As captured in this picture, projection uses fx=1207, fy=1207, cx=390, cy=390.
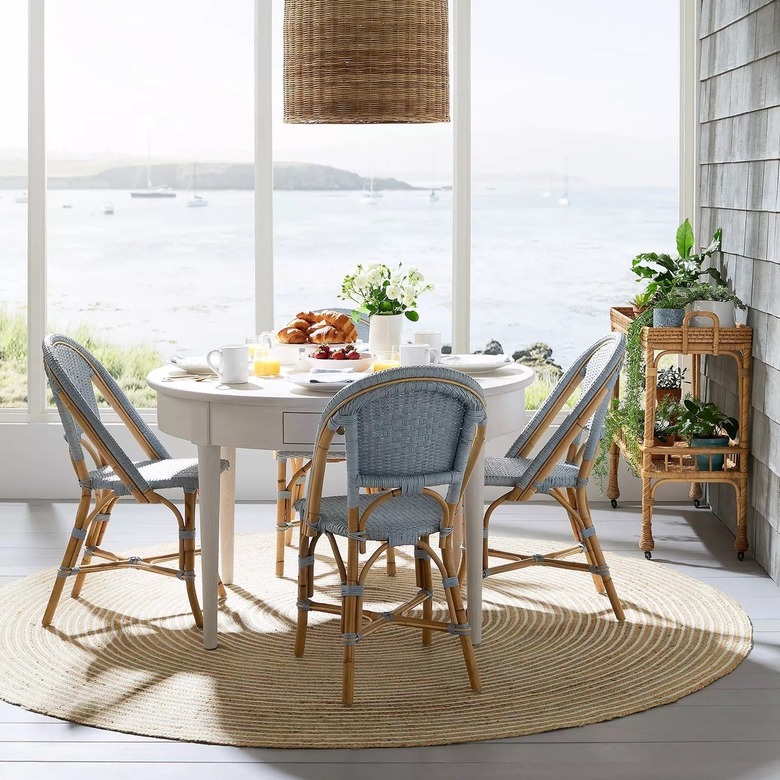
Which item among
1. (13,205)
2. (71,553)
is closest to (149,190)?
(13,205)

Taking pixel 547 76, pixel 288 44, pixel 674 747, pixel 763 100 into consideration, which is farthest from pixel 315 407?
pixel 547 76

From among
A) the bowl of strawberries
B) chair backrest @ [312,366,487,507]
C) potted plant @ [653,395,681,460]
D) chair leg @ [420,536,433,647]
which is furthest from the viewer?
potted plant @ [653,395,681,460]

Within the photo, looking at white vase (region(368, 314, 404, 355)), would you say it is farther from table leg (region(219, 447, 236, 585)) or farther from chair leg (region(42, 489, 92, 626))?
chair leg (region(42, 489, 92, 626))

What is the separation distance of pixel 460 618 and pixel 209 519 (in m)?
0.78

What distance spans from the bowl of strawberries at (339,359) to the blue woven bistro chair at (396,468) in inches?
20.9

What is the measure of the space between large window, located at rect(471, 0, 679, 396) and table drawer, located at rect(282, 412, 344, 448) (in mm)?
2184

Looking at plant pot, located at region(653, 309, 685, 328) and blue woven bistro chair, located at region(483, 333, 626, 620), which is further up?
plant pot, located at region(653, 309, 685, 328)

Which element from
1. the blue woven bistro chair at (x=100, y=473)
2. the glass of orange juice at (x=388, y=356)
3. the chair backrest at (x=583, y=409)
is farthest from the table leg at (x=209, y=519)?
the chair backrest at (x=583, y=409)

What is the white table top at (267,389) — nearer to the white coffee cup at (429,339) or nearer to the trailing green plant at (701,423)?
the white coffee cup at (429,339)

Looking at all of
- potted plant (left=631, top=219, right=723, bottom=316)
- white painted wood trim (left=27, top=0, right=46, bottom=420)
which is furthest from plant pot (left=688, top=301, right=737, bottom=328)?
white painted wood trim (left=27, top=0, right=46, bottom=420)

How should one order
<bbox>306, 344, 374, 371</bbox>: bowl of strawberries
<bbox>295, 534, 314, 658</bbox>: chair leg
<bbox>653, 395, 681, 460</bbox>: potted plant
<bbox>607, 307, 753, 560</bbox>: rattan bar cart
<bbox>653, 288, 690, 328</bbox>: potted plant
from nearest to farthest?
1. <bbox>295, 534, 314, 658</bbox>: chair leg
2. <bbox>306, 344, 374, 371</bbox>: bowl of strawberries
3. <bbox>607, 307, 753, 560</bbox>: rattan bar cart
4. <bbox>653, 288, 690, 328</bbox>: potted plant
5. <bbox>653, 395, 681, 460</bbox>: potted plant

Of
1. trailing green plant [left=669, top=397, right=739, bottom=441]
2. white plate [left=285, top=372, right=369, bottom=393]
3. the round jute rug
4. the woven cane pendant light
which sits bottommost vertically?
the round jute rug

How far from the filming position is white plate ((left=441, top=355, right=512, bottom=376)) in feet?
12.0

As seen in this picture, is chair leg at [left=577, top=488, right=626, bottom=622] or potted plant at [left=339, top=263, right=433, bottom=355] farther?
potted plant at [left=339, top=263, right=433, bottom=355]
